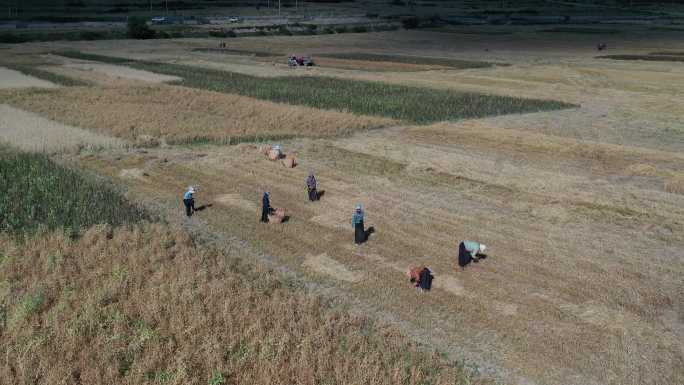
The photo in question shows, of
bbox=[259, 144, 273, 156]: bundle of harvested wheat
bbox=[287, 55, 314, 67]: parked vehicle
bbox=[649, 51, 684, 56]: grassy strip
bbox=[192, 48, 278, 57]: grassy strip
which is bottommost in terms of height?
bbox=[259, 144, 273, 156]: bundle of harvested wheat

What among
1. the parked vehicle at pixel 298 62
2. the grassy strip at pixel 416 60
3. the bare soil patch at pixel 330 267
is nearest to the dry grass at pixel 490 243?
the bare soil patch at pixel 330 267

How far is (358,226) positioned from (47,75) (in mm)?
48483

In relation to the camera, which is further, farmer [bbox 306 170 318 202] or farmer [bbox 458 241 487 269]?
farmer [bbox 306 170 318 202]

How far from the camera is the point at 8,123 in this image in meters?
35.2

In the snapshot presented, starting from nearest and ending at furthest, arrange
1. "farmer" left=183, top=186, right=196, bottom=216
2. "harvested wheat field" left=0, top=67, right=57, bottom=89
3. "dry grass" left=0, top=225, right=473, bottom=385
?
1. "dry grass" left=0, top=225, right=473, bottom=385
2. "farmer" left=183, top=186, right=196, bottom=216
3. "harvested wheat field" left=0, top=67, right=57, bottom=89

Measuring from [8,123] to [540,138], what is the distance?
28332 millimetres

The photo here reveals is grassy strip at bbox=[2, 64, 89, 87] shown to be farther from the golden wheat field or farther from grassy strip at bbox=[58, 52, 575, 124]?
grassy strip at bbox=[58, 52, 575, 124]

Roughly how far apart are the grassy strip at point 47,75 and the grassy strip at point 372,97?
8537mm

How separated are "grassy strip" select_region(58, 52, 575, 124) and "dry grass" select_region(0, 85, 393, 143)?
2172 millimetres

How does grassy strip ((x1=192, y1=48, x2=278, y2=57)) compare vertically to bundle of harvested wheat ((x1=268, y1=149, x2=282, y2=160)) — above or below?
above

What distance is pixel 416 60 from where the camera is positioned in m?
72.6

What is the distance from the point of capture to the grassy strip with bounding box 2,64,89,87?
171 ft

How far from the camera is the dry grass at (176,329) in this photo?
1124 cm

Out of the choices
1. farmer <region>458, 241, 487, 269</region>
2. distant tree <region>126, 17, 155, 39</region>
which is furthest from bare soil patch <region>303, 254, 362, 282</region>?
distant tree <region>126, 17, 155, 39</region>
